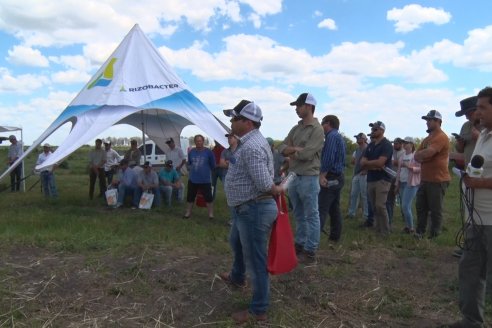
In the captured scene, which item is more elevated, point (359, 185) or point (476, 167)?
point (476, 167)

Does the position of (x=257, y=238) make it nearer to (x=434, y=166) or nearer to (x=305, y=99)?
(x=305, y=99)

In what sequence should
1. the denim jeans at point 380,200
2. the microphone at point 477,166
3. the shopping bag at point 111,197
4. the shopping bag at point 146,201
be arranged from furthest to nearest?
the shopping bag at point 111,197 → the shopping bag at point 146,201 → the denim jeans at point 380,200 → the microphone at point 477,166

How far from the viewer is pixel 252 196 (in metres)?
3.85

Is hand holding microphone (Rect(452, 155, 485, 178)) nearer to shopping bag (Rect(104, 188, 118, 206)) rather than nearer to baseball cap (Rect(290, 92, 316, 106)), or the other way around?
baseball cap (Rect(290, 92, 316, 106))

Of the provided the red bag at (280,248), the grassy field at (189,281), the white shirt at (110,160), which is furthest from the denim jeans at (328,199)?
the white shirt at (110,160)

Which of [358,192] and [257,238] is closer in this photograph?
[257,238]

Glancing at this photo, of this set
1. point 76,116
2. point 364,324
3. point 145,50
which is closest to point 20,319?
point 364,324

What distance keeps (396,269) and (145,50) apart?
815 centimetres

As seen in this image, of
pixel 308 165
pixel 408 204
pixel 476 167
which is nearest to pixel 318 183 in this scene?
pixel 308 165

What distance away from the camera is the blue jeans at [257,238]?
387 cm

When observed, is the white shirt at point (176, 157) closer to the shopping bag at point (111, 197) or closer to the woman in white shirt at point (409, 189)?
the shopping bag at point (111, 197)

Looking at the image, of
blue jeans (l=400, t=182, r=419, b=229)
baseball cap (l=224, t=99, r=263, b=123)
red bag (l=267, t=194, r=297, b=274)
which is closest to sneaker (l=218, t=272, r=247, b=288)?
red bag (l=267, t=194, r=297, b=274)

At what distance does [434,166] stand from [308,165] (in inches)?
93.2

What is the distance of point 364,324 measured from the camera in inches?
162
